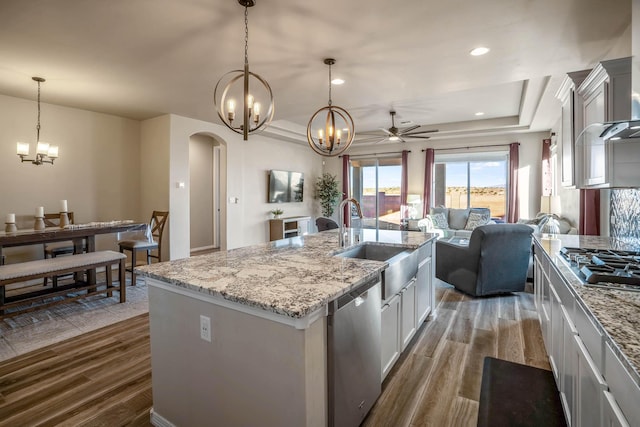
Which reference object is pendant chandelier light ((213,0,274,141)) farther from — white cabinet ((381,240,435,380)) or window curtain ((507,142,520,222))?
window curtain ((507,142,520,222))

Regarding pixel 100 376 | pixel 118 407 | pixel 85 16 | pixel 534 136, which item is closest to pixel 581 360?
pixel 118 407

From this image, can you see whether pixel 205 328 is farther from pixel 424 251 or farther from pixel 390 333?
pixel 424 251

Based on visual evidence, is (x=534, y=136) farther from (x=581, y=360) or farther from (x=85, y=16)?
(x=85, y=16)

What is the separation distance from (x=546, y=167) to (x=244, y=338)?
739cm

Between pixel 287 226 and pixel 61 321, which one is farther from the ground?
pixel 287 226

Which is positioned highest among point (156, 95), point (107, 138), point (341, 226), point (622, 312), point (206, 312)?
point (156, 95)

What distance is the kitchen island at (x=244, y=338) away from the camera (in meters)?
1.25

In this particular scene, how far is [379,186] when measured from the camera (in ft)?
29.7

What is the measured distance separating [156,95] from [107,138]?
1773 millimetres

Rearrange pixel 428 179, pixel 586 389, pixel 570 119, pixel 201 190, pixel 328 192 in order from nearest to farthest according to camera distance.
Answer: pixel 586 389 → pixel 570 119 → pixel 201 190 → pixel 428 179 → pixel 328 192

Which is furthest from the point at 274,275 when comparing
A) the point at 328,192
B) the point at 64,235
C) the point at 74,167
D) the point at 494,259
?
the point at 328,192

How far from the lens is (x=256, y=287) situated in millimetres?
1452

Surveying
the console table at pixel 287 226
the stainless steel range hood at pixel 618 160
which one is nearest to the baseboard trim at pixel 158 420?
the stainless steel range hood at pixel 618 160

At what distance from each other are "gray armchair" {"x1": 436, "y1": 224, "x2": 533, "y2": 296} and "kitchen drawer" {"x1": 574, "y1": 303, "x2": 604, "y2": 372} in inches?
100
